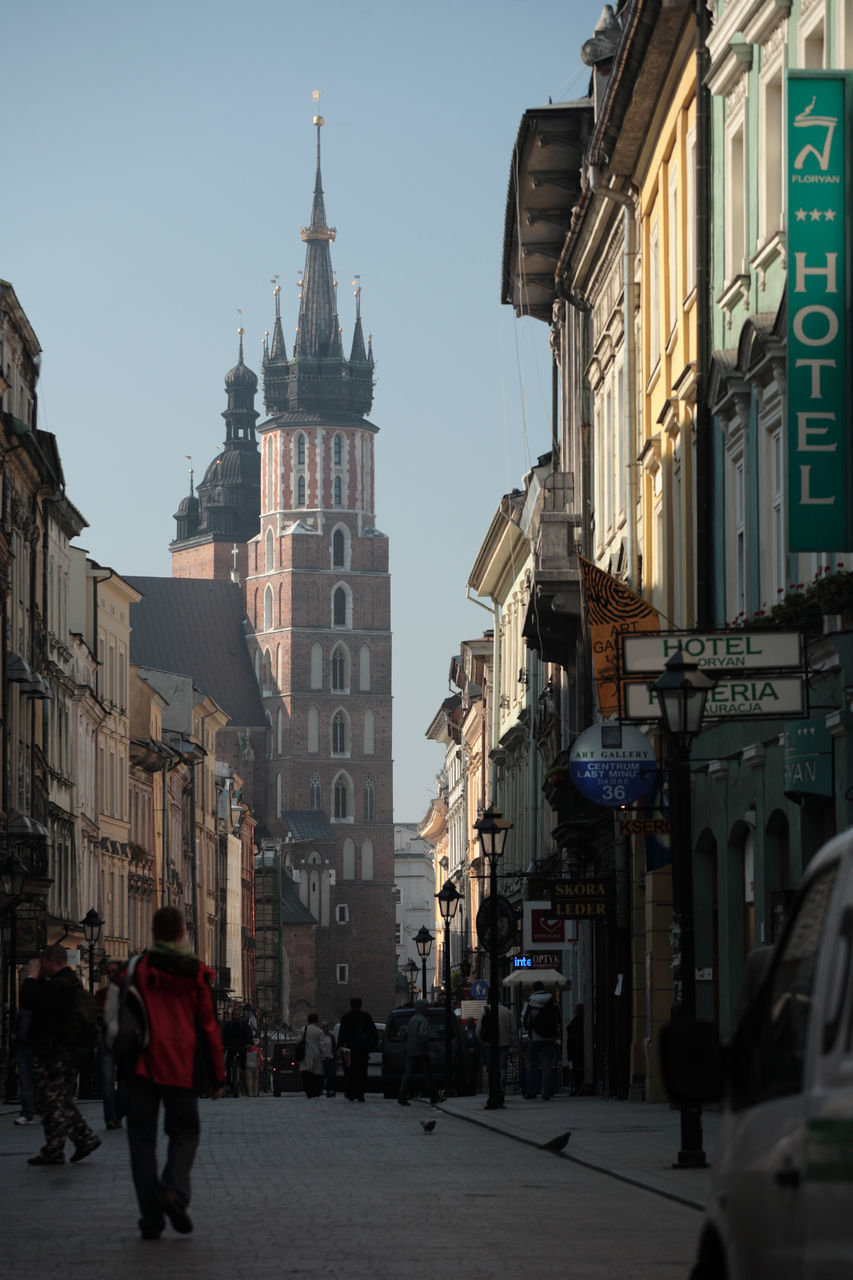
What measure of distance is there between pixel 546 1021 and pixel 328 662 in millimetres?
122389

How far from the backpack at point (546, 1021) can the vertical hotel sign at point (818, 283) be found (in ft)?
51.4

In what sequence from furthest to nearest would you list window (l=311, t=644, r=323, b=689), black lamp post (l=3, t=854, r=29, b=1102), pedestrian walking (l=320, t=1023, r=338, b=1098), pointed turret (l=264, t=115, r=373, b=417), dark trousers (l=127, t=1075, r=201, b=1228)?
1. pointed turret (l=264, t=115, r=373, b=417)
2. window (l=311, t=644, r=323, b=689)
3. pedestrian walking (l=320, t=1023, r=338, b=1098)
4. black lamp post (l=3, t=854, r=29, b=1102)
5. dark trousers (l=127, t=1075, r=201, b=1228)

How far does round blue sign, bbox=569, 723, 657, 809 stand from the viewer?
24297 millimetres

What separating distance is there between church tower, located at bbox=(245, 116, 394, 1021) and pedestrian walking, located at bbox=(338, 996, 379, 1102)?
108429 mm

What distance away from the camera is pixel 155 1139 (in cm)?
1175

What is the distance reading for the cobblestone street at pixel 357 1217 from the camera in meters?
10.3

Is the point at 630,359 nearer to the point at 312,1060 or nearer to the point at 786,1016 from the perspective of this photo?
the point at 312,1060


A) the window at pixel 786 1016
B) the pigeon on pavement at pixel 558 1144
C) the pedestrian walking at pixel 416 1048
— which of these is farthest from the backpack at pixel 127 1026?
the pedestrian walking at pixel 416 1048

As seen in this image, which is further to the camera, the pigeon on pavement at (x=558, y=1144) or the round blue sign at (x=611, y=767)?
the round blue sign at (x=611, y=767)

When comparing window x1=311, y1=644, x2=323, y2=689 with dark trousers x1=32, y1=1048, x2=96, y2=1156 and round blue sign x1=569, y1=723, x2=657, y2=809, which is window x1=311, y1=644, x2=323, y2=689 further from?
dark trousers x1=32, y1=1048, x2=96, y2=1156

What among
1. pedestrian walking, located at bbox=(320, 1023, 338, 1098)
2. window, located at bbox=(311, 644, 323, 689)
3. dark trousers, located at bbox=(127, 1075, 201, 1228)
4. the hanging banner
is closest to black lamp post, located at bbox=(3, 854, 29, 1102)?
pedestrian walking, located at bbox=(320, 1023, 338, 1098)

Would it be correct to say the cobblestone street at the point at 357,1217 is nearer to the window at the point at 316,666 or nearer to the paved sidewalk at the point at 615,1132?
the paved sidewalk at the point at 615,1132

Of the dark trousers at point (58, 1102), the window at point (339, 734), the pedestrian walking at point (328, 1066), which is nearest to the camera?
the dark trousers at point (58, 1102)

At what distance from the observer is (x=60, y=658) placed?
5575cm
